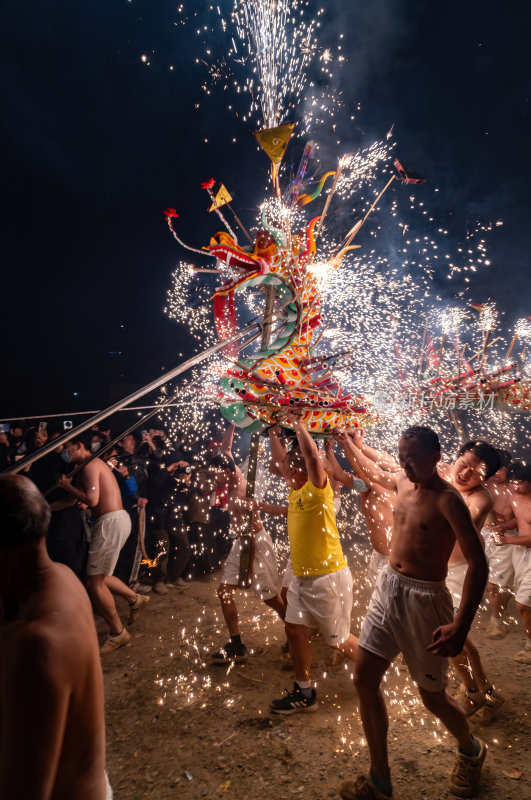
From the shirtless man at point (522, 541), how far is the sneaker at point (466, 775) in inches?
86.2

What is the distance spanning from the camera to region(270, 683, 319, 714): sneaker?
10.6 feet

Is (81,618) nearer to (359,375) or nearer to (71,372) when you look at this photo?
(71,372)

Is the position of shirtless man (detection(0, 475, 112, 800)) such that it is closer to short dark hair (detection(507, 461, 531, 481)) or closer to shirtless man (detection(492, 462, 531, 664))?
shirtless man (detection(492, 462, 531, 664))

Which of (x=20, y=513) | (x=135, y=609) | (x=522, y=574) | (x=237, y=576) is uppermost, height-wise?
(x=20, y=513)

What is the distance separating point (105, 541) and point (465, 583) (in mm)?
4139

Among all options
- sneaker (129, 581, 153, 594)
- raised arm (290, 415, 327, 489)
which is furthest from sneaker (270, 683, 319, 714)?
sneaker (129, 581, 153, 594)

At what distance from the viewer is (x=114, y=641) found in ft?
14.3

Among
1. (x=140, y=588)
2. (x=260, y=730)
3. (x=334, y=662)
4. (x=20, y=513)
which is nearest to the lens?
(x=20, y=513)

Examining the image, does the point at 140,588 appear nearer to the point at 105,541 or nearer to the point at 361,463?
the point at 105,541

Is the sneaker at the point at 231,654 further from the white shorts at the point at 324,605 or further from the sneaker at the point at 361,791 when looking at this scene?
the sneaker at the point at 361,791

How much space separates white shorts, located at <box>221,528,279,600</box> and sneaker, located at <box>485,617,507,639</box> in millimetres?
2929

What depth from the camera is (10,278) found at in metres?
12.0

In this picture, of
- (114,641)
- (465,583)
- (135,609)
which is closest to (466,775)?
(465,583)

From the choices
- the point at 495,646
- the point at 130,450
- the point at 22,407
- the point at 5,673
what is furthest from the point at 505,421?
the point at 5,673
